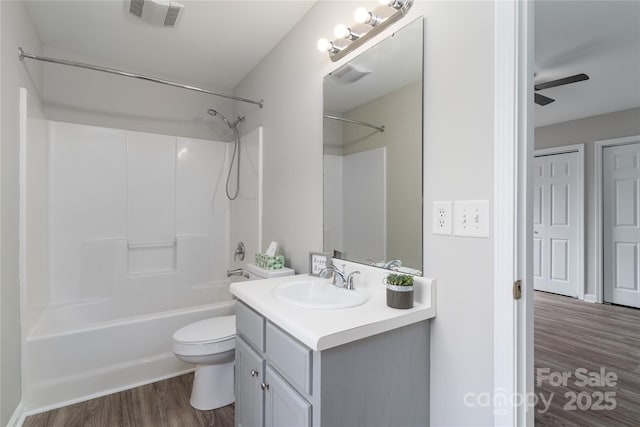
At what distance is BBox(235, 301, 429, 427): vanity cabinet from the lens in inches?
37.9

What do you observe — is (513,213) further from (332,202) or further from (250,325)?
(250,325)

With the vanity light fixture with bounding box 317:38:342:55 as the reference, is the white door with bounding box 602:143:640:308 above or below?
below

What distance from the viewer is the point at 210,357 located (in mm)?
1843

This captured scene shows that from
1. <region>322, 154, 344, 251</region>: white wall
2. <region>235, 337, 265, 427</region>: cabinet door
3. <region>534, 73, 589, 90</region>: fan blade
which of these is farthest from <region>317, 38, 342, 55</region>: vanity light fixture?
<region>534, 73, 589, 90</region>: fan blade

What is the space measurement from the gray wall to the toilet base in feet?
15.1

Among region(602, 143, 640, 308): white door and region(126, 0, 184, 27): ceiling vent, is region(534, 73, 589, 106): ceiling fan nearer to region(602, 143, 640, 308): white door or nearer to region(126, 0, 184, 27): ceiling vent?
region(602, 143, 640, 308): white door

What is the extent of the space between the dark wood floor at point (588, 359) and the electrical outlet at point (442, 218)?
1.51 meters

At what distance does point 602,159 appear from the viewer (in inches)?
155

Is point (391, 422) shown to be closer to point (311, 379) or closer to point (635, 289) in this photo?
point (311, 379)

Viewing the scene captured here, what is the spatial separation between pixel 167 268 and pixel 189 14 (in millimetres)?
2144

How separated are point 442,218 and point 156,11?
208cm

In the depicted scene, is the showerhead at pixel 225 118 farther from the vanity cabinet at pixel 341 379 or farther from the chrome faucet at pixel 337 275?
the vanity cabinet at pixel 341 379

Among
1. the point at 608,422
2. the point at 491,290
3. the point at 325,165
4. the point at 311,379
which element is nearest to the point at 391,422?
the point at 311,379

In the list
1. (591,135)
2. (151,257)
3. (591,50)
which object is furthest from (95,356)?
(591,135)
